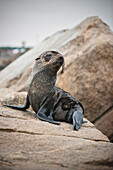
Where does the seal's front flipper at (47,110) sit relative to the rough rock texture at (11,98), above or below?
above

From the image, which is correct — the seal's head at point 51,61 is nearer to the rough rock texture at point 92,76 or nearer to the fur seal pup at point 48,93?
the fur seal pup at point 48,93

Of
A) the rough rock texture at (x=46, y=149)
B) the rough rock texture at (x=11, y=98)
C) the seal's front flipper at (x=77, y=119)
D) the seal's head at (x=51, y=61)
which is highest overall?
the seal's head at (x=51, y=61)

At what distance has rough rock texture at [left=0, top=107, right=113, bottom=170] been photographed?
1.58m

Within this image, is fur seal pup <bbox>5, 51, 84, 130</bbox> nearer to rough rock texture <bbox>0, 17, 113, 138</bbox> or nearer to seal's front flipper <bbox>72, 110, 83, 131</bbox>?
seal's front flipper <bbox>72, 110, 83, 131</bbox>

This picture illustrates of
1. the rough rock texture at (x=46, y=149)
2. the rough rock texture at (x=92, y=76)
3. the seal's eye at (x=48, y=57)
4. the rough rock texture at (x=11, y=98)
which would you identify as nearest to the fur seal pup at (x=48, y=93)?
the seal's eye at (x=48, y=57)

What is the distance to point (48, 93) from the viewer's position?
3.12m

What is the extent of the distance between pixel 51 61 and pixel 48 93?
1.67 feet

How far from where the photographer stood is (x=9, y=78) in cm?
598

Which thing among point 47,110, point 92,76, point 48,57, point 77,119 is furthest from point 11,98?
point 92,76

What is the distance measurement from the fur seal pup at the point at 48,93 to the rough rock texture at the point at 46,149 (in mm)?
558

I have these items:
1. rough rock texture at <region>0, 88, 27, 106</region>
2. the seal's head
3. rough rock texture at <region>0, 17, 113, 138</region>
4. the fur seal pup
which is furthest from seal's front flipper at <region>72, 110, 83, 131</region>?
rough rock texture at <region>0, 17, 113, 138</region>

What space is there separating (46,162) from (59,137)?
626 millimetres

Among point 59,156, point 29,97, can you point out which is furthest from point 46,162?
point 29,97

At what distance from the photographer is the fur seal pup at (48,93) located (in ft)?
9.80
